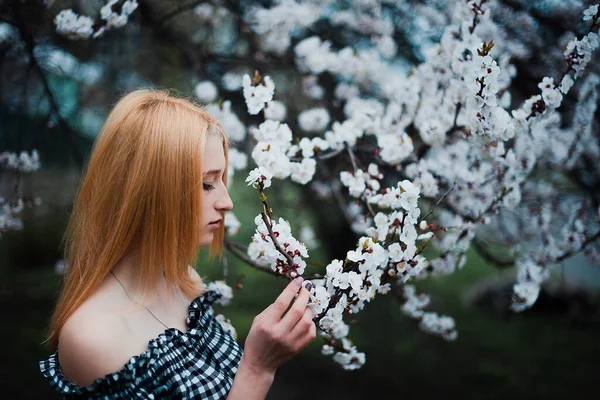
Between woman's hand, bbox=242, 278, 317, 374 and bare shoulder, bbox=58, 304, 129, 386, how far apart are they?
0.90 feet

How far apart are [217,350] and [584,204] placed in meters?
2.11

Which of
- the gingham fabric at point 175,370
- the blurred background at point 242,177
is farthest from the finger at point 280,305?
the blurred background at point 242,177

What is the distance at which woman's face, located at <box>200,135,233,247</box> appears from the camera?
47.3 inches

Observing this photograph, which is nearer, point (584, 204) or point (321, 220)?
point (584, 204)

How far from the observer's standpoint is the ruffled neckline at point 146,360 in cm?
102

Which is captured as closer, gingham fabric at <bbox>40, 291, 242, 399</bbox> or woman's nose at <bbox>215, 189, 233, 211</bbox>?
Result: gingham fabric at <bbox>40, 291, 242, 399</bbox>

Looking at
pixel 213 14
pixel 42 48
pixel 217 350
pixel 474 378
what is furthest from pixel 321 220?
pixel 217 350

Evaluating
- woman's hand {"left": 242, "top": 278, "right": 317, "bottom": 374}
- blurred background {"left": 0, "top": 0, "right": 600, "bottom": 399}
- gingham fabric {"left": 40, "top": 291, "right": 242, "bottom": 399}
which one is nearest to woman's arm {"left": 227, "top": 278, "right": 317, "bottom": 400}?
woman's hand {"left": 242, "top": 278, "right": 317, "bottom": 374}

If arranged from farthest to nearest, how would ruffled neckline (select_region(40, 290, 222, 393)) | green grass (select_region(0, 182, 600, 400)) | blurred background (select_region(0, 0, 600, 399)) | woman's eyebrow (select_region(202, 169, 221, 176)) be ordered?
green grass (select_region(0, 182, 600, 400)), blurred background (select_region(0, 0, 600, 399)), woman's eyebrow (select_region(202, 169, 221, 176)), ruffled neckline (select_region(40, 290, 222, 393))

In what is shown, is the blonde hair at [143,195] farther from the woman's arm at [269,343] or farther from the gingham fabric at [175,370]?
the woman's arm at [269,343]

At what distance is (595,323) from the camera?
17.0 feet

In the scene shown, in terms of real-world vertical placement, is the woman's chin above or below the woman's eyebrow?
below

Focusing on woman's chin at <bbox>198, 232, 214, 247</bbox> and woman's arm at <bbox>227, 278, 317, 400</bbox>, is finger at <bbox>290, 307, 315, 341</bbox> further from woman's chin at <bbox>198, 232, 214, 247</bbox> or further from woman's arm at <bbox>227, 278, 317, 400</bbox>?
woman's chin at <bbox>198, 232, 214, 247</bbox>

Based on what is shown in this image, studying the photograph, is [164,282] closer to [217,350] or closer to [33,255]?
[217,350]
